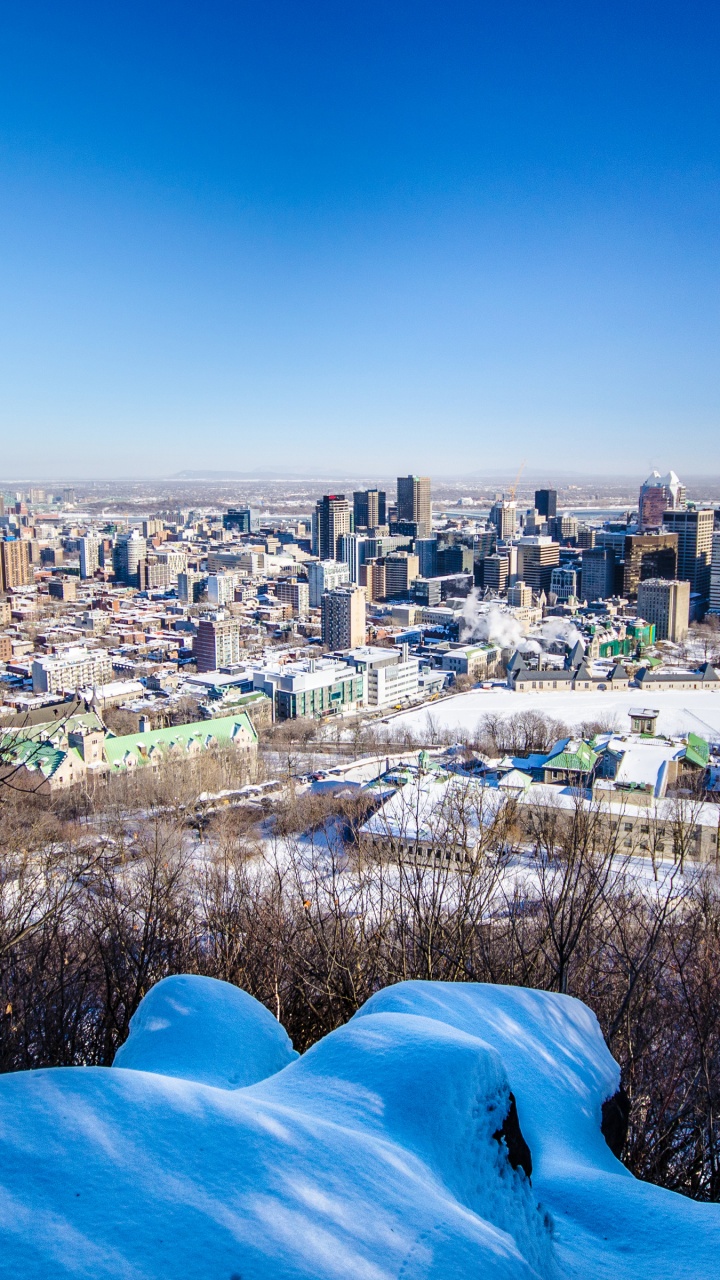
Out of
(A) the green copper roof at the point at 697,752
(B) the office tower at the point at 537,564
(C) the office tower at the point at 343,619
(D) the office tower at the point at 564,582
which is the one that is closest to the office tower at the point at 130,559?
(C) the office tower at the point at 343,619

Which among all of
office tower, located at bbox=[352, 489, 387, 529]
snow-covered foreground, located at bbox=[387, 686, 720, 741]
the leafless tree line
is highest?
office tower, located at bbox=[352, 489, 387, 529]

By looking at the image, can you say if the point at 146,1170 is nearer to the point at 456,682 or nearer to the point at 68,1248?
the point at 68,1248

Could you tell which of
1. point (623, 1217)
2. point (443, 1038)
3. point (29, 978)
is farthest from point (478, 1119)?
point (29, 978)

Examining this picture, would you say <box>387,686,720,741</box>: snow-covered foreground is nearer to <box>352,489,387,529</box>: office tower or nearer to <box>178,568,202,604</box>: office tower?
<box>178,568,202,604</box>: office tower

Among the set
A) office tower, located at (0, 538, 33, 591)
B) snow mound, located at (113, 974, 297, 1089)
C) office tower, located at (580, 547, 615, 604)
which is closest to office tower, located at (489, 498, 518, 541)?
office tower, located at (580, 547, 615, 604)

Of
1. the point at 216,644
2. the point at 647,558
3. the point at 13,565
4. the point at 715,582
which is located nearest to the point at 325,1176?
the point at 216,644

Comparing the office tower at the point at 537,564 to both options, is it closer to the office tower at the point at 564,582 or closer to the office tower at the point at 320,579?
the office tower at the point at 564,582

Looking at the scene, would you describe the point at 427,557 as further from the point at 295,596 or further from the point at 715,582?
the point at 715,582

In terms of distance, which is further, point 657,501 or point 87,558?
point 657,501
